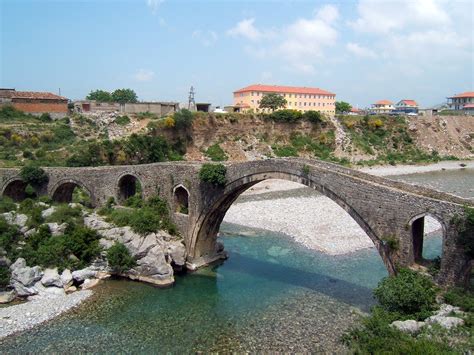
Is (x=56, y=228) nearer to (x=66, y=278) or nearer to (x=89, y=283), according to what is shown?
(x=66, y=278)

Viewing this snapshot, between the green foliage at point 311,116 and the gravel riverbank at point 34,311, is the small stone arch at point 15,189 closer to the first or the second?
the gravel riverbank at point 34,311

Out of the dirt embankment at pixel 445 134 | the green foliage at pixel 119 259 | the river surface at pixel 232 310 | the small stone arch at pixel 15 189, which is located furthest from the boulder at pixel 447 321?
the dirt embankment at pixel 445 134

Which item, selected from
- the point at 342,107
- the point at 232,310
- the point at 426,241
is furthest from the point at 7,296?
the point at 342,107

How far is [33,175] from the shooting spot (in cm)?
2984

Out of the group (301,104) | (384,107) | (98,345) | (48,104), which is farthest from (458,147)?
(98,345)

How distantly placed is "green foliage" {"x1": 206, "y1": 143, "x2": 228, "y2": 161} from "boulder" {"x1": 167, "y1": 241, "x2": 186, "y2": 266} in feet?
97.6

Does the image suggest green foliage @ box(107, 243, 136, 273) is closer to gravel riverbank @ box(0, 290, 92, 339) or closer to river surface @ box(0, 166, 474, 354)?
river surface @ box(0, 166, 474, 354)

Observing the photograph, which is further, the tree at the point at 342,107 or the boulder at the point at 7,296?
the tree at the point at 342,107

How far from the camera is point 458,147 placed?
76.6m

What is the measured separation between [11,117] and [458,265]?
152 ft

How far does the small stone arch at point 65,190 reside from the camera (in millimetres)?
29797

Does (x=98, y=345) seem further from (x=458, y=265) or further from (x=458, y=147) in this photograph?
(x=458, y=147)

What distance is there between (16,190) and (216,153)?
27.4 m

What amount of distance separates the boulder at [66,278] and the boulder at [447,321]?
54.2 feet
